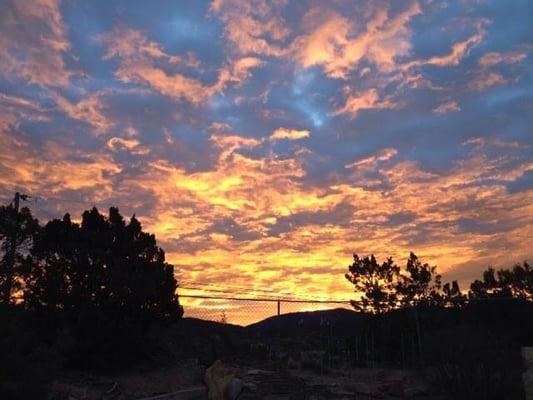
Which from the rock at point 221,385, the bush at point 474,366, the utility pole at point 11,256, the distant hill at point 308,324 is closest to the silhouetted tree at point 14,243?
the utility pole at point 11,256

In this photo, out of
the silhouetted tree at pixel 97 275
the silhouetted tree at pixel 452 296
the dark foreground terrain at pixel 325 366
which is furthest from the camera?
the silhouetted tree at pixel 452 296

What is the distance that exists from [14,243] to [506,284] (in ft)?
136

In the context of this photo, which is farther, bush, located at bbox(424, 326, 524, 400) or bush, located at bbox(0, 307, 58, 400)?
bush, located at bbox(424, 326, 524, 400)

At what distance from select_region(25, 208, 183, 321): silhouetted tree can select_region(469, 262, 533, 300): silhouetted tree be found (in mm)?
31031

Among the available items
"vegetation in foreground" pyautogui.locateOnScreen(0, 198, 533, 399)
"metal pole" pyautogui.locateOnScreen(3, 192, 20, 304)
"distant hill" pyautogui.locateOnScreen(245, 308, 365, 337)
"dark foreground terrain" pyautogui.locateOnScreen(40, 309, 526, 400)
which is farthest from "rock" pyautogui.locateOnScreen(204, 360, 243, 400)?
"distant hill" pyautogui.locateOnScreen(245, 308, 365, 337)

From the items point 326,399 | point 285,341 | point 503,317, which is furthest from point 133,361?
point 503,317

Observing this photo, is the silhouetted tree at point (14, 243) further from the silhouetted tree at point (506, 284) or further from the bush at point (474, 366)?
the silhouetted tree at point (506, 284)

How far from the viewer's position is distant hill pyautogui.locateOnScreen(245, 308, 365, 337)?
176 feet

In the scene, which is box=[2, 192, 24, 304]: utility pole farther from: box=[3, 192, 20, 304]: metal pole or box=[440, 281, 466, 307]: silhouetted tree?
box=[440, 281, 466, 307]: silhouetted tree

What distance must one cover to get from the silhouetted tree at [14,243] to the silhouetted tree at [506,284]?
3717 cm

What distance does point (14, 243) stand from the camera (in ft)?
102

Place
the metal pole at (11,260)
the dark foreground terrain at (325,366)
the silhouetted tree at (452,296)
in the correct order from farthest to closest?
the silhouetted tree at (452,296) < the metal pole at (11,260) < the dark foreground terrain at (325,366)

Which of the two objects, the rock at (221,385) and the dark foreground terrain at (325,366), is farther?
the rock at (221,385)

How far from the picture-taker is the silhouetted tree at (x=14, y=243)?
2983 centimetres
